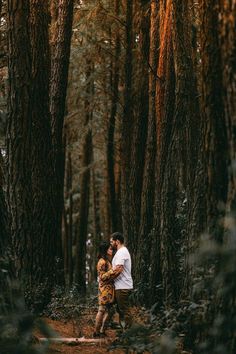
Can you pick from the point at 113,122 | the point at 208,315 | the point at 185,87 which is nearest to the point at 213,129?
the point at 208,315

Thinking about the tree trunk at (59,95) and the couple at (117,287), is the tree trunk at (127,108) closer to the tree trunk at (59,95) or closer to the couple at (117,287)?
the tree trunk at (59,95)

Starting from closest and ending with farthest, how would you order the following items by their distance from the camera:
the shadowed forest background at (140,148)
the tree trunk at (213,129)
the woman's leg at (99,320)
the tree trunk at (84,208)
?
the shadowed forest background at (140,148) < the tree trunk at (213,129) < the woman's leg at (99,320) < the tree trunk at (84,208)

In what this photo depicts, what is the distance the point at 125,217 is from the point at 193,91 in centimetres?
836

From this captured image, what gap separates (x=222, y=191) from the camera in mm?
7648

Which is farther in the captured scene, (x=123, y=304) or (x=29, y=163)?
(x=29, y=163)

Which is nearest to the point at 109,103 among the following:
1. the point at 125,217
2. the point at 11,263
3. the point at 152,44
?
the point at 125,217

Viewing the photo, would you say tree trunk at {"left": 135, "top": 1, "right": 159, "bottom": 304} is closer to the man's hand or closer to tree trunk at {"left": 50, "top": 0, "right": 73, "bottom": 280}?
tree trunk at {"left": 50, "top": 0, "right": 73, "bottom": 280}

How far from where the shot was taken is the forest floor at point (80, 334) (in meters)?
10.6

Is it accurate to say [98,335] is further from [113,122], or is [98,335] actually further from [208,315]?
[113,122]

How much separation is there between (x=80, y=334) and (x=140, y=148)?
8593 mm

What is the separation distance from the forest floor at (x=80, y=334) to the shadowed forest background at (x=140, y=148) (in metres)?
0.56

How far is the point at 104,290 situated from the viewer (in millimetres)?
12984

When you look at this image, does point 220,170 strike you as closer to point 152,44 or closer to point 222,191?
point 222,191

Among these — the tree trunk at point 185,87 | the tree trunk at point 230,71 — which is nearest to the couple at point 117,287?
the tree trunk at point 185,87
